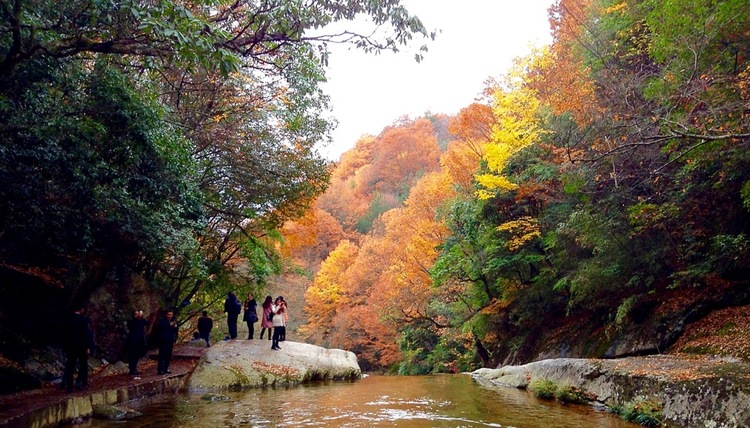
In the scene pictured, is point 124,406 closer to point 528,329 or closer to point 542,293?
point 542,293

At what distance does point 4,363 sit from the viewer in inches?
345

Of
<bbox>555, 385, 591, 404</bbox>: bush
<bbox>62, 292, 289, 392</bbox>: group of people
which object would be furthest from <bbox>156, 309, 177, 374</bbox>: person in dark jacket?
<bbox>555, 385, 591, 404</bbox>: bush

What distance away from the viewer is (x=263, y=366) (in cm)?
1312

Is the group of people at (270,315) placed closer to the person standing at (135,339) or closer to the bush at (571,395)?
the person standing at (135,339)

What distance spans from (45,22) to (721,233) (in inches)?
509

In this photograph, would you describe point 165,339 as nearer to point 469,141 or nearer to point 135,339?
point 135,339

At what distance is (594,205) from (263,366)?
9644 millimetres

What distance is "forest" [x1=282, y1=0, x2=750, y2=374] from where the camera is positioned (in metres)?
8.71

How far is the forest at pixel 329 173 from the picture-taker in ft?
22.5

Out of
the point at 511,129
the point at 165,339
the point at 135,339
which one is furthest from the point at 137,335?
the point at 511,129

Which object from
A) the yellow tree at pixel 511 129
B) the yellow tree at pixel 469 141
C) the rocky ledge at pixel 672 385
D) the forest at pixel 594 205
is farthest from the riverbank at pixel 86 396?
the yellow tree at pixel 469 141

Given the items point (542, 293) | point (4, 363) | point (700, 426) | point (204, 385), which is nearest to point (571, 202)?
point (542, 293)

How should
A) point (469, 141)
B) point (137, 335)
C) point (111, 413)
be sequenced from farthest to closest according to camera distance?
1. point (469, 141)
2. point (137, 335)
3. point (111, 413)

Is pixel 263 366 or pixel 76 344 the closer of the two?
pixel 76 344
